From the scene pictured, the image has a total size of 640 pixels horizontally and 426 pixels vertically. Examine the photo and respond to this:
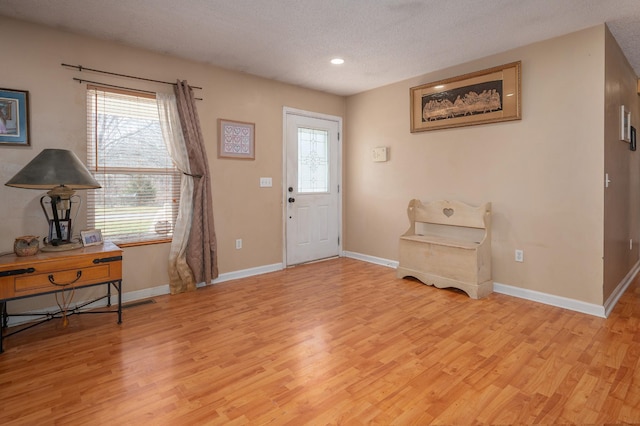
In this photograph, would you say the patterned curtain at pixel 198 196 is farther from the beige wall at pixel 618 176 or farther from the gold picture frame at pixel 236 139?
the beige wall at pixel 618 176

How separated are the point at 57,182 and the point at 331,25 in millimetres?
2424

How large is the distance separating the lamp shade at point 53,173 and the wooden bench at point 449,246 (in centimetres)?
321

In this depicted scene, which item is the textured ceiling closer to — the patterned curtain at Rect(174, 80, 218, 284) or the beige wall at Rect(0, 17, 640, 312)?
the beige wall at Rect(0, 17, 640, 312)

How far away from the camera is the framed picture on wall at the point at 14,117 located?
2.72m

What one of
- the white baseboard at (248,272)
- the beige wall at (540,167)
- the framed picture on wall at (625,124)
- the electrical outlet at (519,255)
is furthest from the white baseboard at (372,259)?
the framed picture on wall at (625,124)

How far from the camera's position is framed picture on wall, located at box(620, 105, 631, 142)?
3381 mm

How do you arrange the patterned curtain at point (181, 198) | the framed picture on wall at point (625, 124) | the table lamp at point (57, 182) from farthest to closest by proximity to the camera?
the patterned curtain at point (181, 198)
the framed picture on wall at point (625, 124)
the table lamp at point (57, 182)

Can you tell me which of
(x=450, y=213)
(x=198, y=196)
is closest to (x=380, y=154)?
(x=450, y=213)

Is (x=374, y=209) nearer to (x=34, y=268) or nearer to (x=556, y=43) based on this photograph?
(x=556, y=43)

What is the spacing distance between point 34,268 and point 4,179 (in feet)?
2.98

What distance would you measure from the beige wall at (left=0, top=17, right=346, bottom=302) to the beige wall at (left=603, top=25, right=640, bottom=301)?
3148mm

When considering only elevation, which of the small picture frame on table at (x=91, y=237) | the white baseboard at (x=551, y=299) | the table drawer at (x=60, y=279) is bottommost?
the white baseboard at (x=551, y=299)

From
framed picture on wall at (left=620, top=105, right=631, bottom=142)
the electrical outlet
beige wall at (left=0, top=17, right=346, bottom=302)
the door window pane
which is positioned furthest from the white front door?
framed picture on wall at (left=620, top=105, right=631, bottom=142)

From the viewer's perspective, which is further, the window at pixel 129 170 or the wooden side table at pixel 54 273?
the window at pixel 129 170
